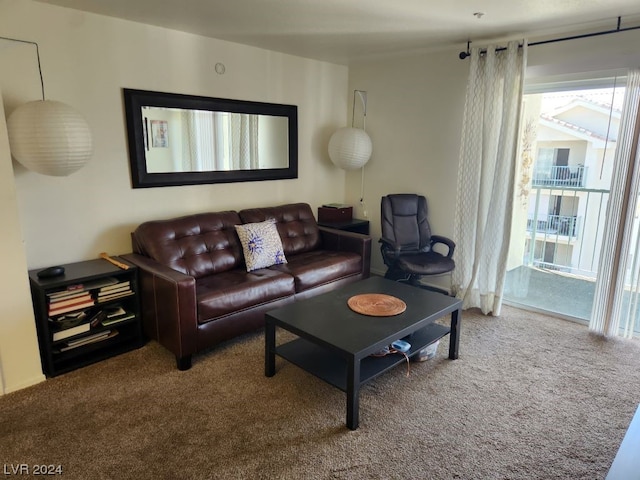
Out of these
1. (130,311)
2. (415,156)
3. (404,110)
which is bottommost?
(130,311)

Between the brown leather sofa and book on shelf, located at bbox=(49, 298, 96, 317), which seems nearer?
book on shelf, located at bbox=(49, 298, 96, 317)

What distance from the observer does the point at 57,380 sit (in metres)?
2.56

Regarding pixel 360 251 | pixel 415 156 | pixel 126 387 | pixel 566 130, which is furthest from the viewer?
pixel 415 156

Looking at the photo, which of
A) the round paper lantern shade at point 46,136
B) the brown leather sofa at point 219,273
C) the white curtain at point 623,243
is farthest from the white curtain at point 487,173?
the round paper lantern shade at point 46,136

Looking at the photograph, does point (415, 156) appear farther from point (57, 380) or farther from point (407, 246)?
point (57, 380)

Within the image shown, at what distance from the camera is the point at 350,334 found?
2256 mm

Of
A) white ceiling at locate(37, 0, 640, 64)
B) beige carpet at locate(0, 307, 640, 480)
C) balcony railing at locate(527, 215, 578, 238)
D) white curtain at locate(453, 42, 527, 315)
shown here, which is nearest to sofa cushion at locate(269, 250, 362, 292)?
beige carpet at locate(0, 307, 640, 480)

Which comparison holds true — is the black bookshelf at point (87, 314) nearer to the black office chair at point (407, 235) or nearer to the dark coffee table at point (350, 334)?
the dark coffee table at point (350, 334)

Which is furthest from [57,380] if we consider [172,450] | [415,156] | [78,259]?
[415,156]

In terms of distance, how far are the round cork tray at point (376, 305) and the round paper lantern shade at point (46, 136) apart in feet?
6.32

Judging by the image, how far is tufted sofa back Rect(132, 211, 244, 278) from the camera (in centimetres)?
309

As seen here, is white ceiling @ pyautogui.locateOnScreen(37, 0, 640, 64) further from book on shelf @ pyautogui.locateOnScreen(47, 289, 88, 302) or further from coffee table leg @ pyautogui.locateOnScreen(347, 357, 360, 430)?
coffee table leg @ pyautogui.locateOnScreen(347, 357, 360, 430)

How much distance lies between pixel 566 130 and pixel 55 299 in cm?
399

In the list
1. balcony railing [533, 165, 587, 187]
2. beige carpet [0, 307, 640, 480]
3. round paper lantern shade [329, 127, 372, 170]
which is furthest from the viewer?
round paper lantern shade [329, 127, 372, 170]
